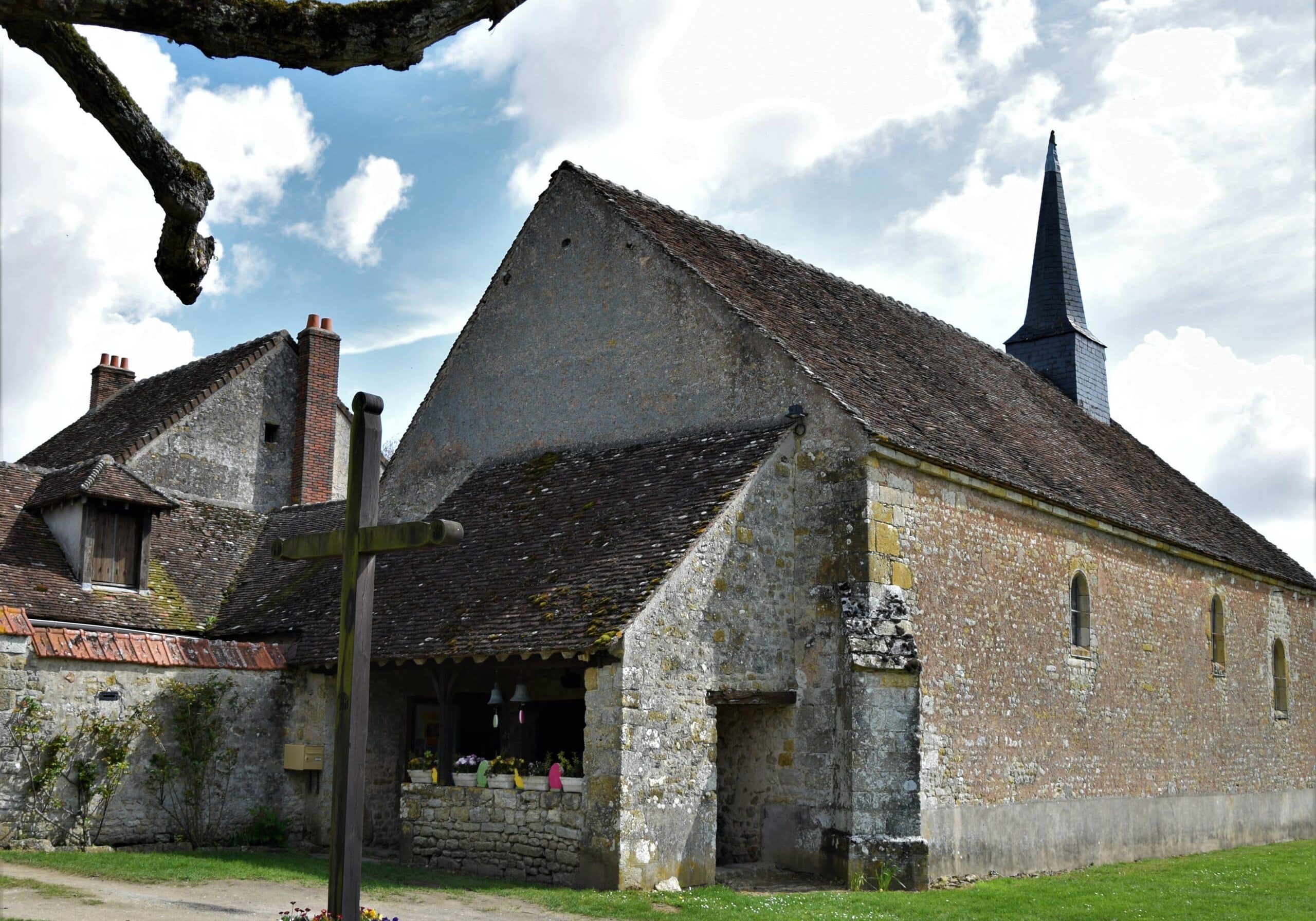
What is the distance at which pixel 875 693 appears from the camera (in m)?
12.7

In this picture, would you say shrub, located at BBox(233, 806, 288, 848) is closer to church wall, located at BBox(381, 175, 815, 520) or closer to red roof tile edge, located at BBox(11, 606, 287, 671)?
red roof tile edge, located at BBox(11, 606, 287, 671)

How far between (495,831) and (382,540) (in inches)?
237

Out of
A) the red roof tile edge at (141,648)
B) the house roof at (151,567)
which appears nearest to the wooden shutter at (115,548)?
the house roof at (151,567)

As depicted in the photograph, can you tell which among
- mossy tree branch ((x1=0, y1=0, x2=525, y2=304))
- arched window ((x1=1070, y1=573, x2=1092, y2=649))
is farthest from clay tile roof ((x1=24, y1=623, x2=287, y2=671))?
arched window ((x1=1070, y1=573, x2=1092, y2=649))

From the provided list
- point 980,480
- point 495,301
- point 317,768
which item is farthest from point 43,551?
point 980,480

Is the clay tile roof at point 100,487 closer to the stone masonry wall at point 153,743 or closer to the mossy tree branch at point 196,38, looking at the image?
the stone masonry wall at point 153,743

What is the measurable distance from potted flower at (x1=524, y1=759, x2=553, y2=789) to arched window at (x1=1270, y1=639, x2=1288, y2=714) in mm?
15448

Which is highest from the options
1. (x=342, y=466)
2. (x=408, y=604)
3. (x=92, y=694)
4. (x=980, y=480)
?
(x=342, y=466)

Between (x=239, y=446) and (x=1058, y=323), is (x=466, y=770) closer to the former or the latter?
(x=239, y=446)

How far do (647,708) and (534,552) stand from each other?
9.58ft

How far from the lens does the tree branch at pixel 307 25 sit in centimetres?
546

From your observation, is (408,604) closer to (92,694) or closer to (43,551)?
(92,694)

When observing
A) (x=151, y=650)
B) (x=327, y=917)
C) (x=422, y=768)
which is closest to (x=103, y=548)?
(x=151, y=650)

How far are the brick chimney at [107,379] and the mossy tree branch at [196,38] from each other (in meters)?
20.8
